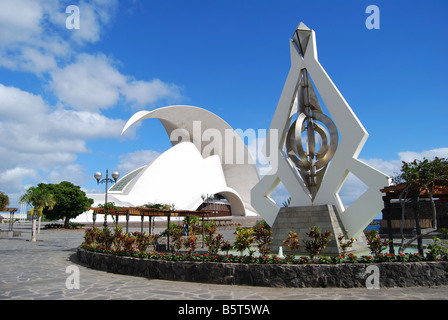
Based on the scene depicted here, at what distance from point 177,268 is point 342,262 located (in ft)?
12.6

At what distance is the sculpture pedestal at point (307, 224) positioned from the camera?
473 inches

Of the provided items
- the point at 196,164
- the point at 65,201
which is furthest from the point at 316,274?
the point at 196,164

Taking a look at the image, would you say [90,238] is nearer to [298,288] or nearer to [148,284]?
[148,284]

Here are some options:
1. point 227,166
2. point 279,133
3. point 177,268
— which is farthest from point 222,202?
point 177,268

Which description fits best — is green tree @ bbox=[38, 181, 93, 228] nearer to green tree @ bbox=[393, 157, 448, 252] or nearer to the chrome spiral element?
the chrome spiral element

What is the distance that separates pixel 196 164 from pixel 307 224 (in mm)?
33966

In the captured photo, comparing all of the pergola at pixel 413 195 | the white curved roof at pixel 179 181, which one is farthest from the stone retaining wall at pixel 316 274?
the white curved roof at pixel 179 181

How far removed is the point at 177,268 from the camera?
8.01 m

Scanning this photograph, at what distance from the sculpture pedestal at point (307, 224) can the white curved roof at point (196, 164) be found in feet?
94.6

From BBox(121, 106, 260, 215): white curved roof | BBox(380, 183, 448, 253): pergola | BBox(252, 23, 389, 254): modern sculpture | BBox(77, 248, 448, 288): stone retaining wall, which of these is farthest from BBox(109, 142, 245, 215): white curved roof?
BBox(77, 248, 448, 288): stone retaining wall

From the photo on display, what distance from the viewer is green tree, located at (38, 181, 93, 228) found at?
3281 cm

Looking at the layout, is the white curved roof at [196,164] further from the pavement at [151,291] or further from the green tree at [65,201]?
the pavement at [151,291]

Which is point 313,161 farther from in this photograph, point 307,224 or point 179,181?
point 179,181
